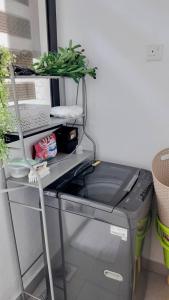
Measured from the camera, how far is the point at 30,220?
1.51 meters

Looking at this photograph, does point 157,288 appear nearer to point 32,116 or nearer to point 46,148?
point 46,148

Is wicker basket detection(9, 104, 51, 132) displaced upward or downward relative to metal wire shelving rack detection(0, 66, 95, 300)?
upward

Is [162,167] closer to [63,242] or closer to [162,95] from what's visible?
[162,95]

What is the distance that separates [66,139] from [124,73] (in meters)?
0.58

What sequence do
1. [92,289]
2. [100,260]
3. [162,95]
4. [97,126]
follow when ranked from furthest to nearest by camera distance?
1. [97,126]
2. [162,95]
3. [92,289]
4. [100,260]

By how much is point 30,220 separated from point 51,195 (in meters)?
0.43

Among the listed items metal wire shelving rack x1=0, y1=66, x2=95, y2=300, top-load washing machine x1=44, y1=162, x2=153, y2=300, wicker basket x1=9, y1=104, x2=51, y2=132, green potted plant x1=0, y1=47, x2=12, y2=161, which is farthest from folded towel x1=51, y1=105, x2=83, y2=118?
green potted plant x1=0, y1=47, x2=12, y2=161

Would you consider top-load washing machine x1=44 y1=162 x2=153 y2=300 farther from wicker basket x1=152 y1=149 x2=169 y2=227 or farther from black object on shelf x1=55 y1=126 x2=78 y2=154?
black object on shelf x1=55 y1=126 x2=78 y2=154

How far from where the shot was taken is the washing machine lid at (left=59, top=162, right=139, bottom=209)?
117 cm

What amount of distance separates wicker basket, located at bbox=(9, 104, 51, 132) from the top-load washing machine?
346 mm

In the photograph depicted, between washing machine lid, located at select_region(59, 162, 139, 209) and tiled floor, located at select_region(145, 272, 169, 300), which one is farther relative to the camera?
tiled floor, located at select_region(145, 272, 169, 300)

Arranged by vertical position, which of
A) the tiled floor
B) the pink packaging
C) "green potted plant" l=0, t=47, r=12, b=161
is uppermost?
"green potted plant" l=0, t=47, r=12, b=161

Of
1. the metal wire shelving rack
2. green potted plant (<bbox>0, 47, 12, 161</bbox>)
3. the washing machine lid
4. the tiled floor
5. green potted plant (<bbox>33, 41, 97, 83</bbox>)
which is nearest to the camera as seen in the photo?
green potted plant (<bbox>0, 47, 12, 161</bbox>)

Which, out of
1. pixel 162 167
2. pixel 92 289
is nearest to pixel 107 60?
pixel 162 167
